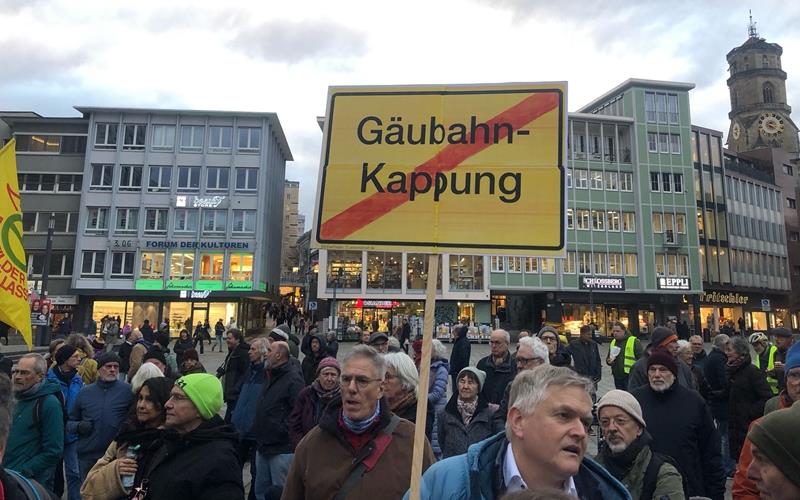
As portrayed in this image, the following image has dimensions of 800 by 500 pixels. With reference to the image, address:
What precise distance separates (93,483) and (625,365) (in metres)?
8.47

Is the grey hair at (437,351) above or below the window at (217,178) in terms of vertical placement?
below

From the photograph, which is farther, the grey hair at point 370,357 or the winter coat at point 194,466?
the grey hair at point 370,357

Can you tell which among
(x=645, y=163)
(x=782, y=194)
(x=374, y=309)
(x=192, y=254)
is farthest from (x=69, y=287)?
(x=782, y=194)

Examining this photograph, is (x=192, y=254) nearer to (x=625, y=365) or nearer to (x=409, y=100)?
(x=625, y=365)

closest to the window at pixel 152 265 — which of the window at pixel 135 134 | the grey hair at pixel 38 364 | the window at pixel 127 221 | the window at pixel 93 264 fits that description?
the window at pixel 127 221

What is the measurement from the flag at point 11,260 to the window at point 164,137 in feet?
126

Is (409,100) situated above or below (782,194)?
below

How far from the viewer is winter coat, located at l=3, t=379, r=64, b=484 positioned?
4.32 meters

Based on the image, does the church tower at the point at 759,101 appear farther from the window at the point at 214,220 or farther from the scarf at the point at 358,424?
the scarf at the point at 358,424

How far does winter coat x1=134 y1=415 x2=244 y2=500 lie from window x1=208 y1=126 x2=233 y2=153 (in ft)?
137

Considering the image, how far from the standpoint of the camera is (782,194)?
5569cm

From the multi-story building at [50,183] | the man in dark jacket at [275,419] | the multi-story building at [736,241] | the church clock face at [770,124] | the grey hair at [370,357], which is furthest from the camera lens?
the church clock face at [770,124]

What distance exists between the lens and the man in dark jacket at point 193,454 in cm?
270

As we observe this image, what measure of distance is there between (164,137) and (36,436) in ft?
137
